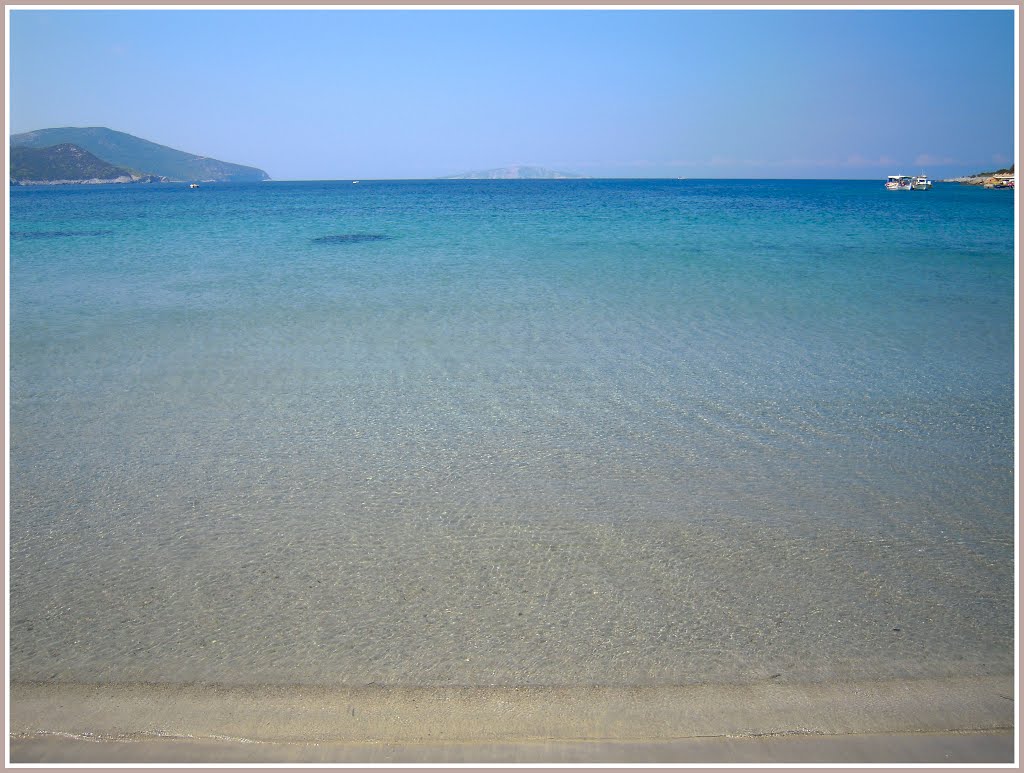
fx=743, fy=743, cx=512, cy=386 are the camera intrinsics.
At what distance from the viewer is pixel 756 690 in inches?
90.6

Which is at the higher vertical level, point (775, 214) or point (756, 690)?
point (775, 214)

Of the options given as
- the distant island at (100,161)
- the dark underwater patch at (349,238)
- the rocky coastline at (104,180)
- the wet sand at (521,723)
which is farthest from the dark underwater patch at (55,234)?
the rocky coastline at (104,180)

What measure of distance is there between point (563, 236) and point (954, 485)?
13469mm

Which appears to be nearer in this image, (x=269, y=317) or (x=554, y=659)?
(x=554, y=659)

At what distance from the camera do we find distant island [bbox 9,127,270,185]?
79.3 metres

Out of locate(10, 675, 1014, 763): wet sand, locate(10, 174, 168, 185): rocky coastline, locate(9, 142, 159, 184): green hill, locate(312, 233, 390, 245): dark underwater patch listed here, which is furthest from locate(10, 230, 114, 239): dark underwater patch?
locate(10, 174, 168, 185): rocky coastline

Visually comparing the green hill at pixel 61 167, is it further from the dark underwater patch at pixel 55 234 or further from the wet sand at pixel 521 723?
the wet sand at pixel 521 723

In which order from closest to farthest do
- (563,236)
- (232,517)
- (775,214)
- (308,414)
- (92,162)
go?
(232,517) < (308,414) < (563,236) < (775,214) < (92,162)

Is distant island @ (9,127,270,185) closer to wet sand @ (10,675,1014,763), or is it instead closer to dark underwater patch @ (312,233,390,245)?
dark underwater patch @ (312,233,390,245)

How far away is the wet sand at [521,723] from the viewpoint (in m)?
2.08

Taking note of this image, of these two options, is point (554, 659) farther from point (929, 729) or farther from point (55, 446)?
point (55, 446)

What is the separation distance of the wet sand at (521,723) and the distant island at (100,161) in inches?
2827

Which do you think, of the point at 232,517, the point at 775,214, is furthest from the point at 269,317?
the point at 775,214

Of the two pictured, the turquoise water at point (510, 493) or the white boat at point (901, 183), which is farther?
the white boat at point (901, 183)
